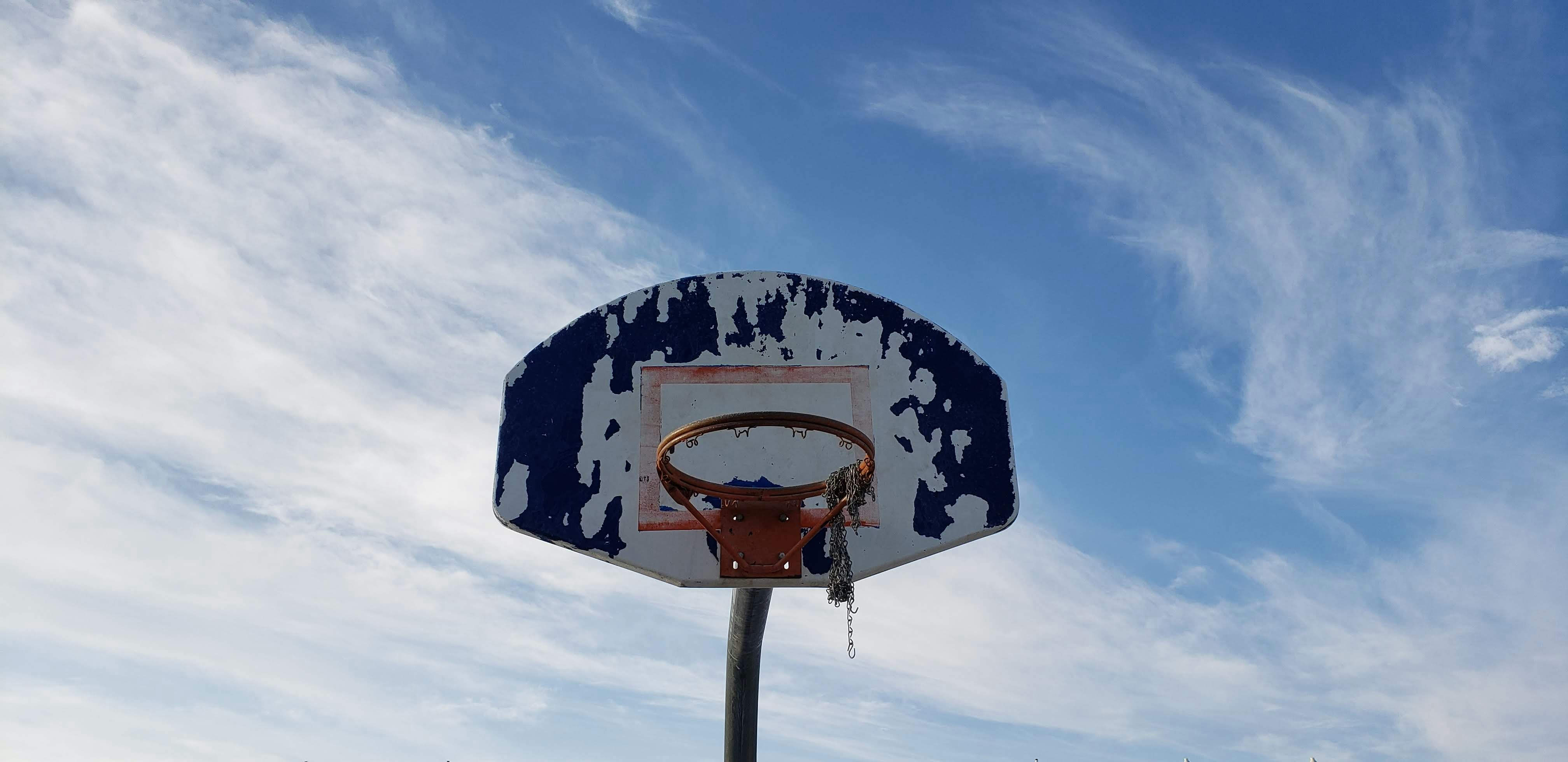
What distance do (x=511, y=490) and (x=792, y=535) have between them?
137 centimetres

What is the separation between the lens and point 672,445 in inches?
192

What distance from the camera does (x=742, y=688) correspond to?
6922mm

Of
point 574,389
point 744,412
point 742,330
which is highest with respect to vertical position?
point 742,330

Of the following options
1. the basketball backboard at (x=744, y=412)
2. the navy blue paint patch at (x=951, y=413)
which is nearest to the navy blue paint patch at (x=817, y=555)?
the basketball backboard at (x=744, y=412)

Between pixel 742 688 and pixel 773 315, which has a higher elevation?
pixel 773 315

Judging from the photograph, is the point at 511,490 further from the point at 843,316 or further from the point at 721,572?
the point at 843,316

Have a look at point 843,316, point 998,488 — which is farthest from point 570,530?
point 998,488

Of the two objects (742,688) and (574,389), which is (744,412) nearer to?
(574,389)

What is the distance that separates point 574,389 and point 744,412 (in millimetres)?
922

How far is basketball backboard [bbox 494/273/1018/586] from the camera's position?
16.9 ft

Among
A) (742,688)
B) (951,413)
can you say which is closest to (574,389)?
(951,413)

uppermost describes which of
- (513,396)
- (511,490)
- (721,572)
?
(513,396)

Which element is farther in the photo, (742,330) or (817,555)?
(742,330)

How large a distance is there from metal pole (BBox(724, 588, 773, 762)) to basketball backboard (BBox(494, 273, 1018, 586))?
143cm
